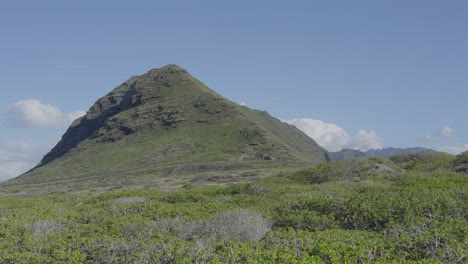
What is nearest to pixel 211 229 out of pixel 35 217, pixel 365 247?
pixel 365 247

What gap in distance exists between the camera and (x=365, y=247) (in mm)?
11000

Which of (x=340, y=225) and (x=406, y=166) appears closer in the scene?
(x=340, y=225)

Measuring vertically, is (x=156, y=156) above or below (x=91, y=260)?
above

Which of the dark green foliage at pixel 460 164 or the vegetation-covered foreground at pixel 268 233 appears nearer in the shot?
the vegetation-covered foreground at pixel 268 233

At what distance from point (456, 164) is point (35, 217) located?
34.5 metres

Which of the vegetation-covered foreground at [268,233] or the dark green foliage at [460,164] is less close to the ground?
the dark green foliage at [460,164]

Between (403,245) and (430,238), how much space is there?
2.57 ft

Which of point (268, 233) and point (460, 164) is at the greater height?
point (460, 164)

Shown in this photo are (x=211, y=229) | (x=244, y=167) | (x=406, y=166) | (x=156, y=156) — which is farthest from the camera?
(x=156, y=156)

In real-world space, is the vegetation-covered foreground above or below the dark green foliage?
below

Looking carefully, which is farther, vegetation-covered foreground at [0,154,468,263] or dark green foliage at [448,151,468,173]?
dark green foliage at [448,151,468,173]

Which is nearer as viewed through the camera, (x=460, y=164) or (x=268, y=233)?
(x=268, y=233)

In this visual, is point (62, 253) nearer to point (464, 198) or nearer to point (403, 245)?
point (403, 245)

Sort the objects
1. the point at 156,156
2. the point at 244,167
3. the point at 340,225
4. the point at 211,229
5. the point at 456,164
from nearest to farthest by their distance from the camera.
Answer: the point at 211,229 → the point at 340,225 → the point at 456,164 → the point at 244,167 → the point at 156,156
